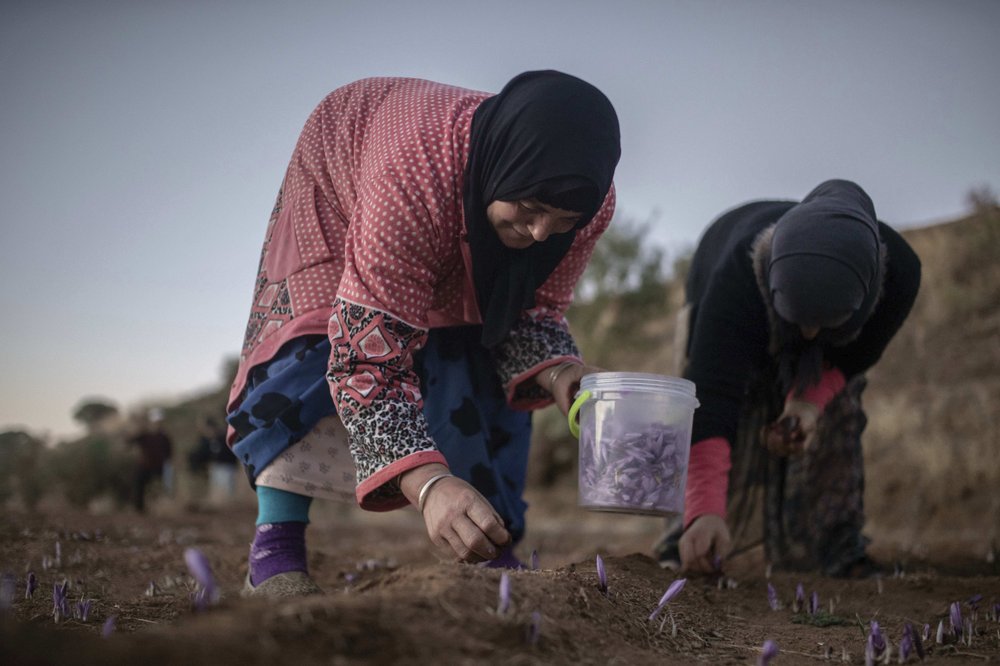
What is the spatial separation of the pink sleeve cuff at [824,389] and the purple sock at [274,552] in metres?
1.91

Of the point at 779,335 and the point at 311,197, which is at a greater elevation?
the point at 311,197

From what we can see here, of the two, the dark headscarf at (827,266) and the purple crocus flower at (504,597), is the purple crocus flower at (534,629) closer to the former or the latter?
the purple crocus flower at (504,597)

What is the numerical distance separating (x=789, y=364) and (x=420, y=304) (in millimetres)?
A: 1654

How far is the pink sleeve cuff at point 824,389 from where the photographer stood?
3256mm

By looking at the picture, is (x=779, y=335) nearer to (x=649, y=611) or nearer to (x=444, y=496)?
(x=649, y=611)

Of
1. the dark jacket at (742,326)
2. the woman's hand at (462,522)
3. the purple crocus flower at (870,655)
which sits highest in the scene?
the dark jacket at (742,326)

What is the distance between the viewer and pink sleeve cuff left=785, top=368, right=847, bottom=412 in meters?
3.26

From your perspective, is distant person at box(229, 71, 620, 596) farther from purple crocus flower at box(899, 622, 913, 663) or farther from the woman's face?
purple crocus flower at box(899, 622, 913, 663)

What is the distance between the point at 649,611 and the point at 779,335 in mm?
1464

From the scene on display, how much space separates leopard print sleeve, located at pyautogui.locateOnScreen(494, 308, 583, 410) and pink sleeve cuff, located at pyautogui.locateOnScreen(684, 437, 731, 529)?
1.97 ft

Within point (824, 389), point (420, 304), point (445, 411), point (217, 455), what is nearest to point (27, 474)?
point (217, 455)

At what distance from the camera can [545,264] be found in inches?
107

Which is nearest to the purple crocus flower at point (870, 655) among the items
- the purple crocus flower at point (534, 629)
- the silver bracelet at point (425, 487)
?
the purple crocus flower at point (534, 629)

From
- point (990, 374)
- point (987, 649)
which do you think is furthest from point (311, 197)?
point (990, 374)
